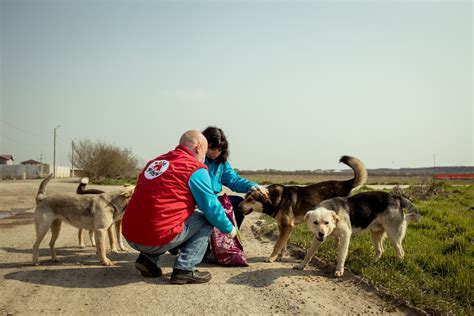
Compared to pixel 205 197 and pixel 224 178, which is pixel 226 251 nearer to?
pixel 224 178

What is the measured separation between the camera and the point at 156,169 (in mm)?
4586

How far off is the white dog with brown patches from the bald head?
6.03ft

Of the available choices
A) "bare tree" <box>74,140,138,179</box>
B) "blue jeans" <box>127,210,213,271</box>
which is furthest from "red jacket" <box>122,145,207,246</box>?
"bare tree" <box>74,140,138,179</box>

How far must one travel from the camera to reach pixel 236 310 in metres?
3.84

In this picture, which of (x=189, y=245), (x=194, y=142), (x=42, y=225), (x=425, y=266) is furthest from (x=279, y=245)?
(x=42, y=225)

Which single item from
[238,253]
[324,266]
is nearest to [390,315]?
[324,266]

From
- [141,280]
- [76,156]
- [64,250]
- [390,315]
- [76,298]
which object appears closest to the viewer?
[390,315]

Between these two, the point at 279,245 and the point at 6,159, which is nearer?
the point at 279,245

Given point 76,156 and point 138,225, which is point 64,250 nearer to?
point 138,225

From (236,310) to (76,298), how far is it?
177cm

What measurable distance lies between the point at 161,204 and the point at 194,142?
936 millimetres

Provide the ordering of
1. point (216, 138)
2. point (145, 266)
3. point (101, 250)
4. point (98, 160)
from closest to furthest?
point (145, 266)
point (101, 250)
point (216, 138)
point (98, 160)

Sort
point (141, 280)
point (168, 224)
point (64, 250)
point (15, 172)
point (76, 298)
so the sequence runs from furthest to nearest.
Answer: point (15, 172)
point (64, 250)
point (141, 280)
point (168, 224)
point (76, 298)

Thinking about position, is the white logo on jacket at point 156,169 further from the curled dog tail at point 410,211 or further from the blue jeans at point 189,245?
the curled dog tail at point 410,211
